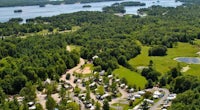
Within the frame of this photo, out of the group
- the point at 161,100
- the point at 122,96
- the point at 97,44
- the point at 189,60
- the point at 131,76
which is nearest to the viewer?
the point at 161,100

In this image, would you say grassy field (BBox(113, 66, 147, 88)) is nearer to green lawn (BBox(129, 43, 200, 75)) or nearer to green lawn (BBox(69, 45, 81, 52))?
green lawn (BBox(129, 43, 200, 75))

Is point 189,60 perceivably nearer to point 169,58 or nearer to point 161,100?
point 169,58

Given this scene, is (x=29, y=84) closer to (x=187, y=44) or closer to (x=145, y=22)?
(x=187, y=44)

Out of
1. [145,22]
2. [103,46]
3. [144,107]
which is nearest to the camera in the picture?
[144,107]

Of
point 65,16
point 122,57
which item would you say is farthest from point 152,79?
point 65,16

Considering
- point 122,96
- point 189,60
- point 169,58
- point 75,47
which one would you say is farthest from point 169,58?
point 122,96

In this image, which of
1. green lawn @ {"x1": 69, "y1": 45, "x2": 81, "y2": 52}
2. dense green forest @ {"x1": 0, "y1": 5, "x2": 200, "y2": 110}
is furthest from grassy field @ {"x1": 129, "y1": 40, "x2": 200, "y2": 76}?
green lawn @ {"x1": 69, "y1": 45, "x2": 81, "y2": 52}
